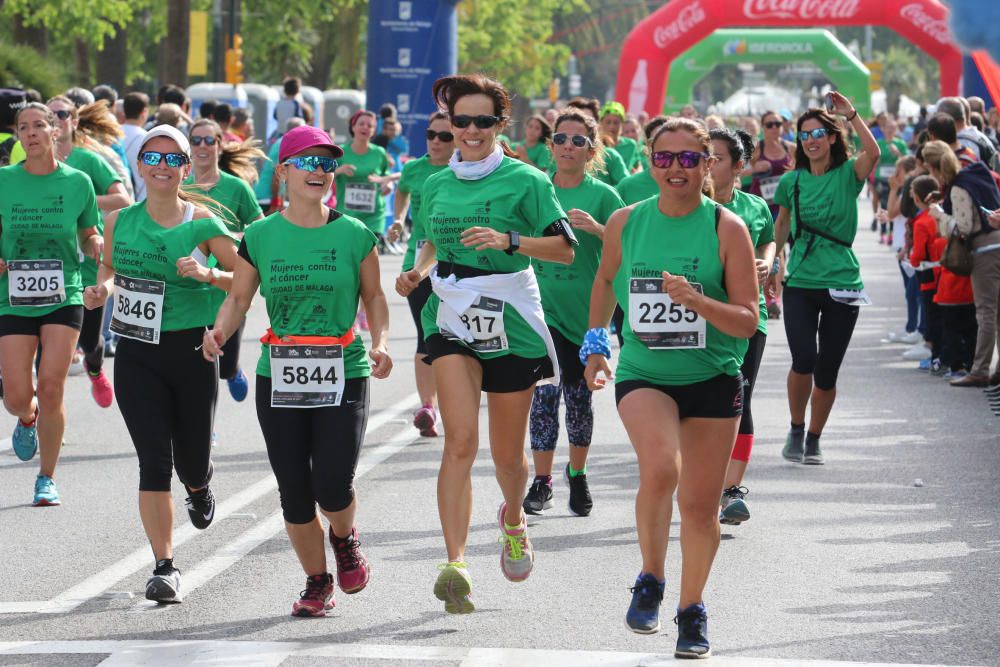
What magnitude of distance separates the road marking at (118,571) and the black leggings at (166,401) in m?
0.46

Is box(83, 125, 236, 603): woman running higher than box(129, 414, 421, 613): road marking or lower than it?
higher

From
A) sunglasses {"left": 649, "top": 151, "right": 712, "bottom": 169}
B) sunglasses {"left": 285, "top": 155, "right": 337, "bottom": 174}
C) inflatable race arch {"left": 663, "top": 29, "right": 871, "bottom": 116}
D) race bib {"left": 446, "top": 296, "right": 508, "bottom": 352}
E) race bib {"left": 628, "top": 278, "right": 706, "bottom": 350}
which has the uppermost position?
inflatable race arch {"left": 663, "top": 29, "right": 871, "bottom": 116}

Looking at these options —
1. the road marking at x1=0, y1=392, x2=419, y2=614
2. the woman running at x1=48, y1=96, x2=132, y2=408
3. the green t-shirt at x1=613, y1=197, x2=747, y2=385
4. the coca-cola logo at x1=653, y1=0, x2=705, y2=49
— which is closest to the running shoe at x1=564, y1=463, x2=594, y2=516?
the road marking at x1=0, y1=392, x2=419, y2=614

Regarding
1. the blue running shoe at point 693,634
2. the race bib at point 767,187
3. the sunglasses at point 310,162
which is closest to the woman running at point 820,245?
the race bib at point 767,187

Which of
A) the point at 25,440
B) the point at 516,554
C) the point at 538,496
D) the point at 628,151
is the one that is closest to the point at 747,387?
the point at 538,496

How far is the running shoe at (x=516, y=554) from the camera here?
7.08 m

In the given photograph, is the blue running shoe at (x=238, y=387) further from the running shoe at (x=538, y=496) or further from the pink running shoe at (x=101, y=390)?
the running shoe at (x=538, y=496)

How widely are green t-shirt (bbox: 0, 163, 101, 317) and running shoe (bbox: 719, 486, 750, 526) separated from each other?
3.24 meters

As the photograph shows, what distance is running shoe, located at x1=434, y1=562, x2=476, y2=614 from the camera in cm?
657

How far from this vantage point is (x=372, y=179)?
52.6 feet

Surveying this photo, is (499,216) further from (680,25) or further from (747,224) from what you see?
(680,25)

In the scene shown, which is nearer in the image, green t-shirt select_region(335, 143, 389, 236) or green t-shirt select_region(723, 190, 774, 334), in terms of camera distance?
green t-shirt select_region(723, 190, 774, 334)

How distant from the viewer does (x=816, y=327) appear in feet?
33.8

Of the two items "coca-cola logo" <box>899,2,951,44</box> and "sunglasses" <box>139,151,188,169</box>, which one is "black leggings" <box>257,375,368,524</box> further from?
"coca-cola logo" <box>899,2,951,44</box>
